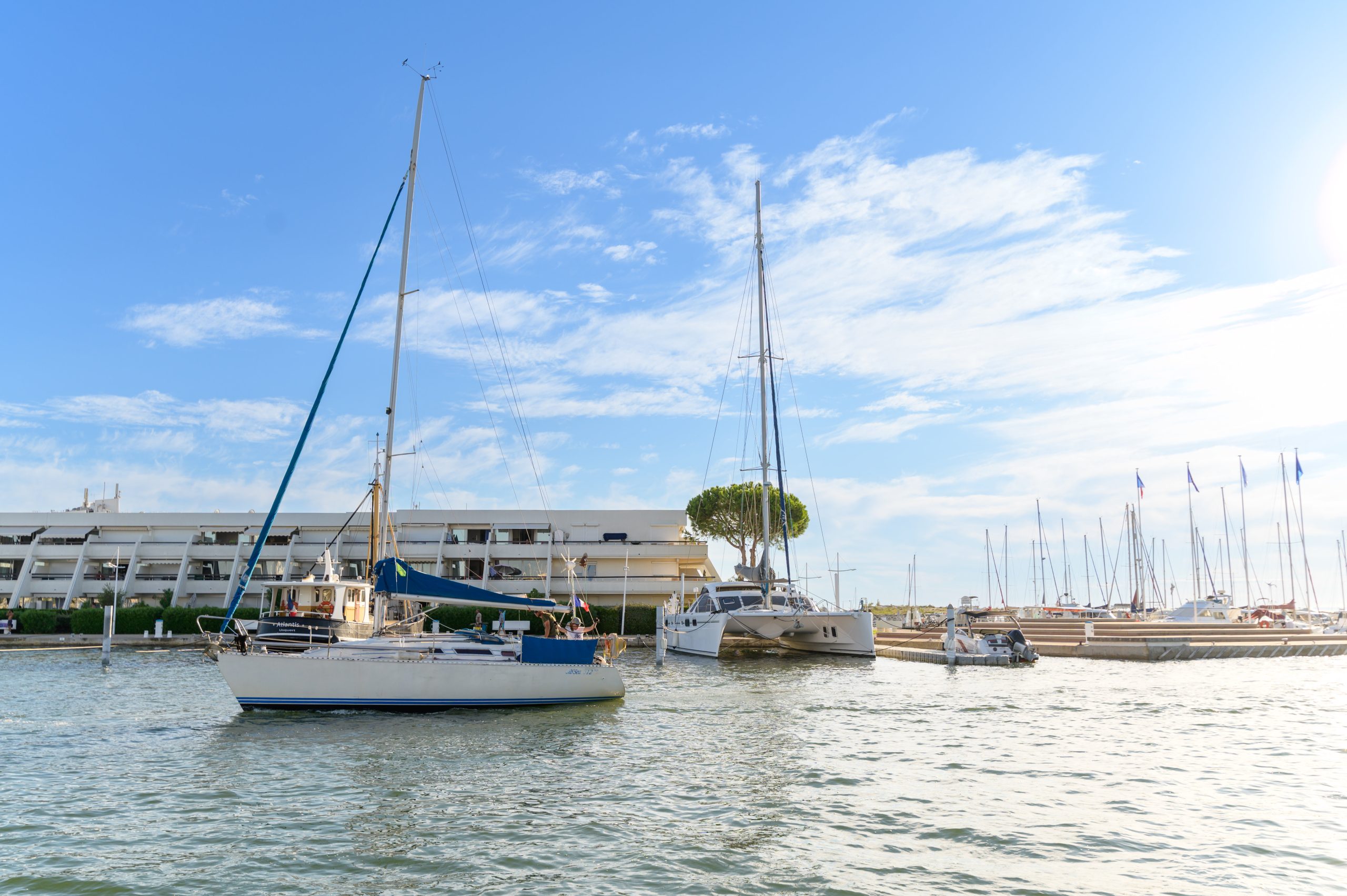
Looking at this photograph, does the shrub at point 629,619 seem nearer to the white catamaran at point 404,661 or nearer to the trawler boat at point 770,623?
the trawler boat at point 770,623

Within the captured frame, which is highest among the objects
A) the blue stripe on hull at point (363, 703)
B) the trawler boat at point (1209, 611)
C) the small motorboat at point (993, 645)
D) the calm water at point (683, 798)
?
the trawler boat at point (1209, 611)

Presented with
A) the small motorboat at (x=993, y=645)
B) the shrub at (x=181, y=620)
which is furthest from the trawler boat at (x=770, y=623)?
the shrub at (x=181, y=620)

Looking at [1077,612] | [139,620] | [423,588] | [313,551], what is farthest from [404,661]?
[1077,612]

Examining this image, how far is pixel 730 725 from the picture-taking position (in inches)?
872

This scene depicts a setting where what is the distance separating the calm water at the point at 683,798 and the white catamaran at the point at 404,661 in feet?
1.90

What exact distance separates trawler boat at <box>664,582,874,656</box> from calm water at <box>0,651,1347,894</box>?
647 inches

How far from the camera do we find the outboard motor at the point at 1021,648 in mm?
41344

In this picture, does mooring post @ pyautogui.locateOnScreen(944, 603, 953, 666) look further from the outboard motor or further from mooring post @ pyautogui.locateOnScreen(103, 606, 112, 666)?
mooring post @ pyautogui.locateOnScreen(103, 606, 112, 666)

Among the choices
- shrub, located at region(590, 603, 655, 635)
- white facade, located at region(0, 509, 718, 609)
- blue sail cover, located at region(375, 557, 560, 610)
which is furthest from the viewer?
white facade, located at region(0, 509, 718, 609)

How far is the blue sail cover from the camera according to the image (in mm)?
25219

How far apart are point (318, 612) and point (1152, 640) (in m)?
41.1

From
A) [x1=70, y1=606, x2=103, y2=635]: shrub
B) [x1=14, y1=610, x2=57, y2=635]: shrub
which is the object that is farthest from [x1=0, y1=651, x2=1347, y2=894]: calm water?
[x1=14, y1=610, x2=57, y2=635]: shrub

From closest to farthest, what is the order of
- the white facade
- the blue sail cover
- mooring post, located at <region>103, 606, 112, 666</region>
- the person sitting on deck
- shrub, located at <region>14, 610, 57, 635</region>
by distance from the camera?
1. the blue sail cover
2. the person sitting on deck
3. mooring post, located at <region>103, 606, 112, 666</region>
4. shrub, located at <region>14, 610, 57, 635</region>
5. the white facade

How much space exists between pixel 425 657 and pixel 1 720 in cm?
1029
